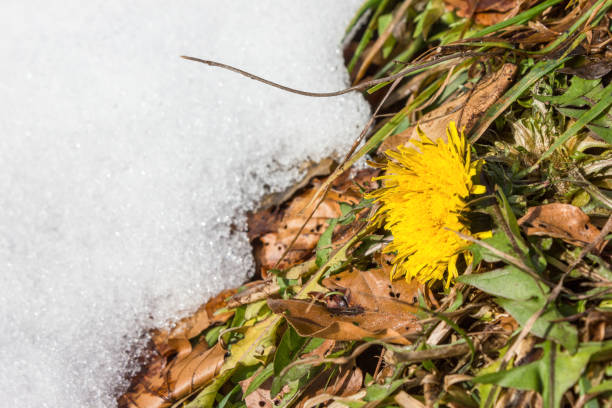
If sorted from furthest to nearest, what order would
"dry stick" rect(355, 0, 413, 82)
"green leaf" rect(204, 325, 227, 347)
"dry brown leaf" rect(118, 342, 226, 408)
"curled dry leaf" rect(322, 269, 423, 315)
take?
"dry stick" rect(355, 0, 413, 82) → "green leaf" rect(204, 325, 227, 347) → "dry brown leaf" rect(118, 342, 226, 408) → "curled dry leaf" rect(322, 269, 423, 315)

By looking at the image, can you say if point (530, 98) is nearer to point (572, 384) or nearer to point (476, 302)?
point (476, 302)

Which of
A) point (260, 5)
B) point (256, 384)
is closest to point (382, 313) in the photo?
point (256, 384)

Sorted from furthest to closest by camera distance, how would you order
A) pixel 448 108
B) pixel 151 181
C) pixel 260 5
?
pixel 260 5 → pixel 151 181 → pixel 448 108

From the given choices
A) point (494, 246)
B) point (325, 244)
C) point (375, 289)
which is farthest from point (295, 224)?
point (494, 246)

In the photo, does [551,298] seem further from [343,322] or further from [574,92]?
[574,92]

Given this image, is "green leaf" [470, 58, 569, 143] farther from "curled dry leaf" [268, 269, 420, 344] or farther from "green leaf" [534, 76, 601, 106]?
"curled dry leaf" [268, 269, 420, 344]

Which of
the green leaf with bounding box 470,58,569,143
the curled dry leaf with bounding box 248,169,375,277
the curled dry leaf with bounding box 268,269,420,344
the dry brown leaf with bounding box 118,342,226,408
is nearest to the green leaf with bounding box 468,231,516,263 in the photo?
the curled dry leaf with bounding box 268,269,420,344

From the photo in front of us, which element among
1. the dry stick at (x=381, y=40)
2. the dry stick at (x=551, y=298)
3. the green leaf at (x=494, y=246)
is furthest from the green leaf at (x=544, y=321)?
the dry stick at (x=381, y=40)
